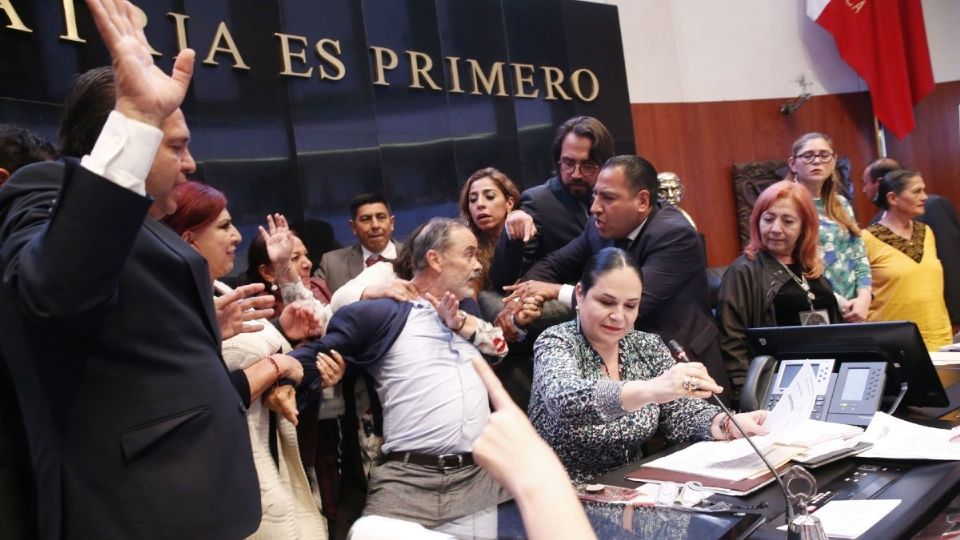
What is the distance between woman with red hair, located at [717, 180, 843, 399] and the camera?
3250mm

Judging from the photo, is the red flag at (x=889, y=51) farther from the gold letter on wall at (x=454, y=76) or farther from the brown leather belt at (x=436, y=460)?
the brown leather belt at (x=436, y=460)

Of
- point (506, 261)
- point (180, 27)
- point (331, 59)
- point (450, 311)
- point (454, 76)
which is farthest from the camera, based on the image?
point (454, 76)

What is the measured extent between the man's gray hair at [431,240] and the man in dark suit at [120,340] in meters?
1.48

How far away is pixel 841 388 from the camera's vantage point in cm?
242

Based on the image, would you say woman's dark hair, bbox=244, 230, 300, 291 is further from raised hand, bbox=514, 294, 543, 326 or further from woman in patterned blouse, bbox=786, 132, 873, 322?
woman in patterned blouse, bbox=786, 132, 873, 322

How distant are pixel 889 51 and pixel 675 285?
17.8 ft

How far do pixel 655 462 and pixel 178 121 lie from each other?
4.47 ft

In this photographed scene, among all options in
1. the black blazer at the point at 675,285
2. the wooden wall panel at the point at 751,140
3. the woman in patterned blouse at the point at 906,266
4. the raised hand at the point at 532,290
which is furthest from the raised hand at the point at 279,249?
the wooden wall panel at the point at 751,140

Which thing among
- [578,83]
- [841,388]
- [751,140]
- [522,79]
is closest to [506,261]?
[841,388]

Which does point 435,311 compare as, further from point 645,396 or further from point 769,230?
point 769,230

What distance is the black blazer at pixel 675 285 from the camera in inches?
119

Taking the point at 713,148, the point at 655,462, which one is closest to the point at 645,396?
the point at 655,462

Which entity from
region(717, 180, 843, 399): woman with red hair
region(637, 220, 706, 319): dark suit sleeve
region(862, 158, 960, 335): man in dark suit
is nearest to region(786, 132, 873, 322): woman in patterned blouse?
region(717, 180, 843, 399): woman with red hair

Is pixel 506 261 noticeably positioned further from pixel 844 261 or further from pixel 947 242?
pixel 947 242
